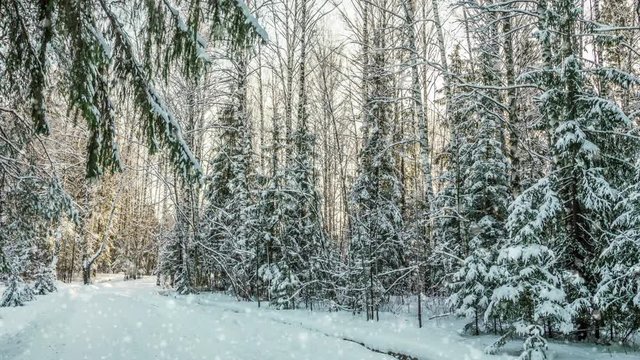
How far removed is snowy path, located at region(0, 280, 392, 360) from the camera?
8633mm

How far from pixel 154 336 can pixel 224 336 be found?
60.9 inches

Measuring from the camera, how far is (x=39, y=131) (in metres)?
4.17

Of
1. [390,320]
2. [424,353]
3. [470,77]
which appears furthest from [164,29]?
[470,77]

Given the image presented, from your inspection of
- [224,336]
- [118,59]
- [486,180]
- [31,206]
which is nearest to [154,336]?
[224,336]

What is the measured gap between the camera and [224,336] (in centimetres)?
1047

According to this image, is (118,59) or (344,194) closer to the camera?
(118,59)

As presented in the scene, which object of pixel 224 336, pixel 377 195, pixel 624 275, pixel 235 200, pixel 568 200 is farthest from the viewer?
pixel 235 200

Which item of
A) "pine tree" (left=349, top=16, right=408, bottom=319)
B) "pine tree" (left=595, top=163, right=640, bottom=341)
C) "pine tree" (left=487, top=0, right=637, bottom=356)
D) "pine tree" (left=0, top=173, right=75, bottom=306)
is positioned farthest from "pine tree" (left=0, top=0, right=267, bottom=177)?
"pine tree" (left=349, top=16, right=408, bottom=319)

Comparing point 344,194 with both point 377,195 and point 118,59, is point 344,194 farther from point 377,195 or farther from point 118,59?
point 118,59

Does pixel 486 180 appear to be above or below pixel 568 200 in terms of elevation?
above

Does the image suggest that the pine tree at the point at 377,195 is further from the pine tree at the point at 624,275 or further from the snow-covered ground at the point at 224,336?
the pine tree at the point at 624,275

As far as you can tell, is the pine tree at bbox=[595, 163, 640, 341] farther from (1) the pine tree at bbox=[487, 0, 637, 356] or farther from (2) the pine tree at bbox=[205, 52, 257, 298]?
(2) the pine tree at bbox=[205, 52, 257, 298]

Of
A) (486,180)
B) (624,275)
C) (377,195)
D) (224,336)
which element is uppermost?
(486,180)

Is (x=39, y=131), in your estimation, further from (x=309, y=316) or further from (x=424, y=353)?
(x=309, y=316)
